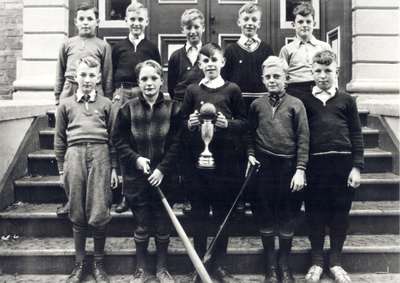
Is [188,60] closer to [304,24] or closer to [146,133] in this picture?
[146,133]

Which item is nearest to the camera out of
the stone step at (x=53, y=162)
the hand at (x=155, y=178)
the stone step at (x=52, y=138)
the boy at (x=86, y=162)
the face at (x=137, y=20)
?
the hand at (x=155, y=178)

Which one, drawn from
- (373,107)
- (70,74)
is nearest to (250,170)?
(70,74)

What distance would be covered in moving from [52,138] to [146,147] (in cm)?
179

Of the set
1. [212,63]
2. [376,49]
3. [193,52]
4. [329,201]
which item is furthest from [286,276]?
[376,49]

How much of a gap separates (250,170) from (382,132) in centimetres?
209

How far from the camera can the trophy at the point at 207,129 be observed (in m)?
2.88

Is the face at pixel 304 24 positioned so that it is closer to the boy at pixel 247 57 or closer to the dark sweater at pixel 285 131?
the boy at pixel 247 57

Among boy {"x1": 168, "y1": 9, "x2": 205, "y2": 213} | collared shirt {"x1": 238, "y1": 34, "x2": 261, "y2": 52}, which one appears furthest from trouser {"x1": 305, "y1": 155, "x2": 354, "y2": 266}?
collared shirt {"x1": 238, "y1": 34, "x2": 261, "y2": 52}

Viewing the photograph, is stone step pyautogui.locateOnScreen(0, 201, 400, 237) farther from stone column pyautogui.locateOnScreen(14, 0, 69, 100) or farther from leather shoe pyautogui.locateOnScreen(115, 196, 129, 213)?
stone column pyautogui.locateOnScreen(14, 0, 69, 100)

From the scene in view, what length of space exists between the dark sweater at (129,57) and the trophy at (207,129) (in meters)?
1.15

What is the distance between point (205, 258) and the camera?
307 cm

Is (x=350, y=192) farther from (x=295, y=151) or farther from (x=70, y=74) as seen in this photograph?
(x=70, y=74)

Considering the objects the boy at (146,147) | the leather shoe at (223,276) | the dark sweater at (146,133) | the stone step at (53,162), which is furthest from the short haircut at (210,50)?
the stone step at (53,162)

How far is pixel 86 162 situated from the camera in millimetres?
3115
